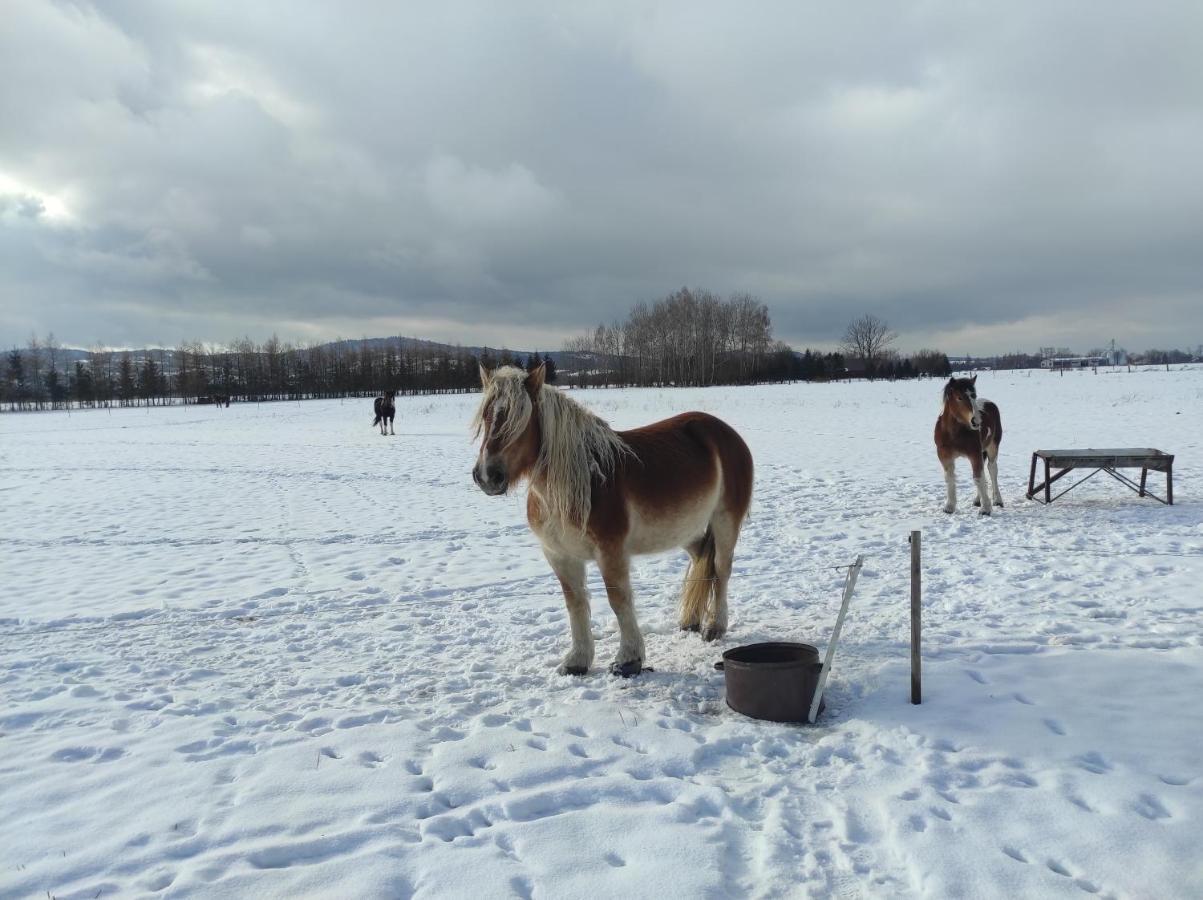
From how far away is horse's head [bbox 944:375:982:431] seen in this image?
907 cm

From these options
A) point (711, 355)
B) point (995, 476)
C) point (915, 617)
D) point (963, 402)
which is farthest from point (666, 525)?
point (711, 355)

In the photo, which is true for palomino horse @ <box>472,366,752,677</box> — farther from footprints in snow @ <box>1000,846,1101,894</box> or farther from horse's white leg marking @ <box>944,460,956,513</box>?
horse's white leg marking @ <box>944,460,956,513</box>

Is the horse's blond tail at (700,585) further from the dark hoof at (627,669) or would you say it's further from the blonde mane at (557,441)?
the blonde mane at (557,441)

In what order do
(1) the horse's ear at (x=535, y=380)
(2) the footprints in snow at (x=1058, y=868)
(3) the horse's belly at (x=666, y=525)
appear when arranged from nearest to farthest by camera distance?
1. (2) the footprints in snow at (x=1058, y=868)
2. (1) the horse's ear at (x=535, y=380)
3. (3) the horse's belly at (x=666, y=525)

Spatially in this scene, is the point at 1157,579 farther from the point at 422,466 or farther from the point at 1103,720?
A: the point at 422,466

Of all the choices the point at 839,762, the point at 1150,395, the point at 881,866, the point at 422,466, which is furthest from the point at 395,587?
the point at 1150,395

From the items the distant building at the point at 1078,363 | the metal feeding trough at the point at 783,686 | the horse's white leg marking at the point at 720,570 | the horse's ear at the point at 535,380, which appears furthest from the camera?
the distant building at the point at 1078,363

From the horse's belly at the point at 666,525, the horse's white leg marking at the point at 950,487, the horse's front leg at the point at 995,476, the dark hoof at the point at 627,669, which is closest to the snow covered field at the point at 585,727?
the dark hoof at the point at 627,669

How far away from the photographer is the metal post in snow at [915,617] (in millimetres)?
3760

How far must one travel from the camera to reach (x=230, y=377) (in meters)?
99.9

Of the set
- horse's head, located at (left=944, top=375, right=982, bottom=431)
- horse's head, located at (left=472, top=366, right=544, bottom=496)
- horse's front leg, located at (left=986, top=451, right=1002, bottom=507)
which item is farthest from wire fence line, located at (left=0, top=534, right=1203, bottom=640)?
horse's front leg, located at (left=986, top=451, right=1002, bottom=507)

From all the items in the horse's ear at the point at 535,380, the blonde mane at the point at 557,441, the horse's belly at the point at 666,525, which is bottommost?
the horse's belly at the point at 666,525

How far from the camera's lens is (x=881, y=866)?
8.79ft

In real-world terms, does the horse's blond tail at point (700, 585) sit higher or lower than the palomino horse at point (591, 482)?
lower
